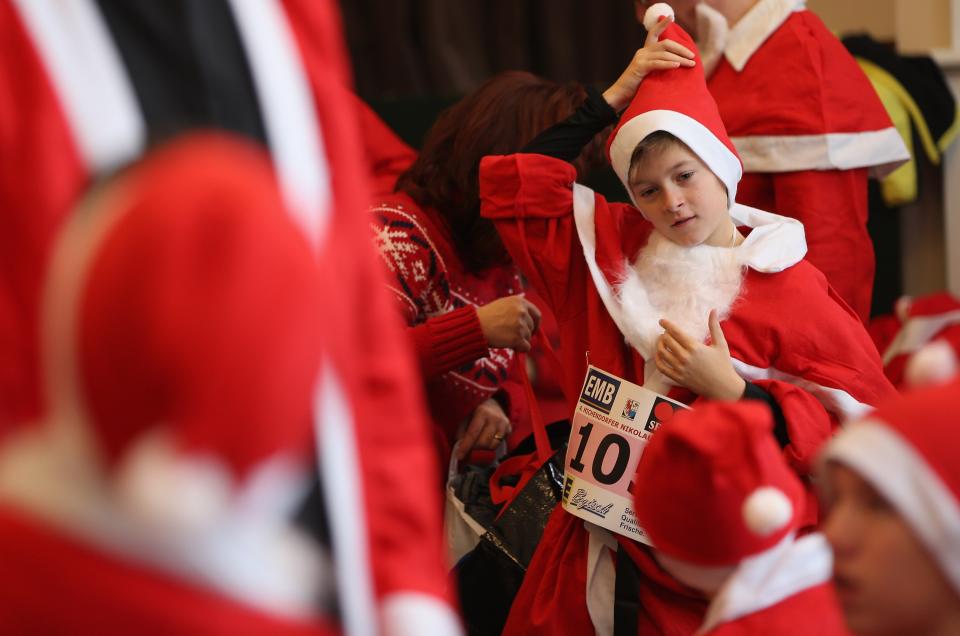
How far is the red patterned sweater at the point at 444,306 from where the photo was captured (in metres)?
1.93

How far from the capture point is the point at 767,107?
7.16ft

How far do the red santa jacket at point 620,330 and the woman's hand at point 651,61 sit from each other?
15cm

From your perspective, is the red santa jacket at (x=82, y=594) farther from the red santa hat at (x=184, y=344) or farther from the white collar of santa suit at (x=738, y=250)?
the white collar of santa suit at (x=738, y=250)

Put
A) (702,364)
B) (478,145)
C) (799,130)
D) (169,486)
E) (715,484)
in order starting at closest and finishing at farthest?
(169,486)
(715,484)
(702,364)
(478,145)
(799,130)

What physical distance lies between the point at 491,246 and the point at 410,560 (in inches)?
49.8

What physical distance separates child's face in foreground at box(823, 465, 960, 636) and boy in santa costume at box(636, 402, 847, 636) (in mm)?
81

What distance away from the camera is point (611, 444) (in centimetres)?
151

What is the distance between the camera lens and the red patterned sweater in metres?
1.93

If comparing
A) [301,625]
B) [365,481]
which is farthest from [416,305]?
[301,625]

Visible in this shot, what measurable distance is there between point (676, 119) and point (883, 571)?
78 cm

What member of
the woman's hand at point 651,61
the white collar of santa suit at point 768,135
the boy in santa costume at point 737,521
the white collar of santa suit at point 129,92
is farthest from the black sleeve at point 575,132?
the white collar of santa suit at point 129,92

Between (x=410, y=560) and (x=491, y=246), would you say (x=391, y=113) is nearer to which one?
(x=491, y=246)

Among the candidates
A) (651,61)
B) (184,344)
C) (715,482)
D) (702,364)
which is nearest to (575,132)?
(651,61)

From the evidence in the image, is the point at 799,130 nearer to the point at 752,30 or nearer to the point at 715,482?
the point at 752,30
